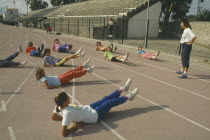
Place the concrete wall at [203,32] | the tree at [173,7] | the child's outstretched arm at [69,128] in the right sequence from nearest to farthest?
the child's outstretched arm at [69,128]
the concrete wall at [203,32]
the tree at [173,7]

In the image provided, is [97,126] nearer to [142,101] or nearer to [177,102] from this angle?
[142,101]

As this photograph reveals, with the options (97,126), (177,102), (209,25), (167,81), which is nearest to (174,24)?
(209,25)

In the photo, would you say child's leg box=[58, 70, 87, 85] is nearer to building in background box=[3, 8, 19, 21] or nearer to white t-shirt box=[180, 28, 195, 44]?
white t-shirt box=[180, 28, 195, 44]

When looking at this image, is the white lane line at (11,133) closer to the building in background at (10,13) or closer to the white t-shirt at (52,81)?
the white t-shirt at (52,81)

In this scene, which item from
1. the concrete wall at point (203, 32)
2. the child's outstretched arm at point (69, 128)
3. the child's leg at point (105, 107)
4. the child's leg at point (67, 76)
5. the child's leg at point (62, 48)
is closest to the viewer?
the child's outstretched arm at point (69, 128)

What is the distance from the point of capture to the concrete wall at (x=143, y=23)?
26312mm

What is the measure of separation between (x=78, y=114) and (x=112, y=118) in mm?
905

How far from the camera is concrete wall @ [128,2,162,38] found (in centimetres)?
2631

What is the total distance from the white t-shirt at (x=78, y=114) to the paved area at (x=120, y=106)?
0.61ft

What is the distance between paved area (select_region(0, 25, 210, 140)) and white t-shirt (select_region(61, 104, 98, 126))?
7.4 inches

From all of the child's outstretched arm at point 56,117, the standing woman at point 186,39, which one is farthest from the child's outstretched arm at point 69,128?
the standing woman at point 186,39

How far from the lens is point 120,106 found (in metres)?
5.50

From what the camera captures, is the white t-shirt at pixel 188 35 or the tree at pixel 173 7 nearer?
the white t-shirt at pixel 188 35

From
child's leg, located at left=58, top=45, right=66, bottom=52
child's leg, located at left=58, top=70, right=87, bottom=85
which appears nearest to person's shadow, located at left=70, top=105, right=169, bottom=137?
child's leg, located at left=58, top=70, right=87, bottom=85
